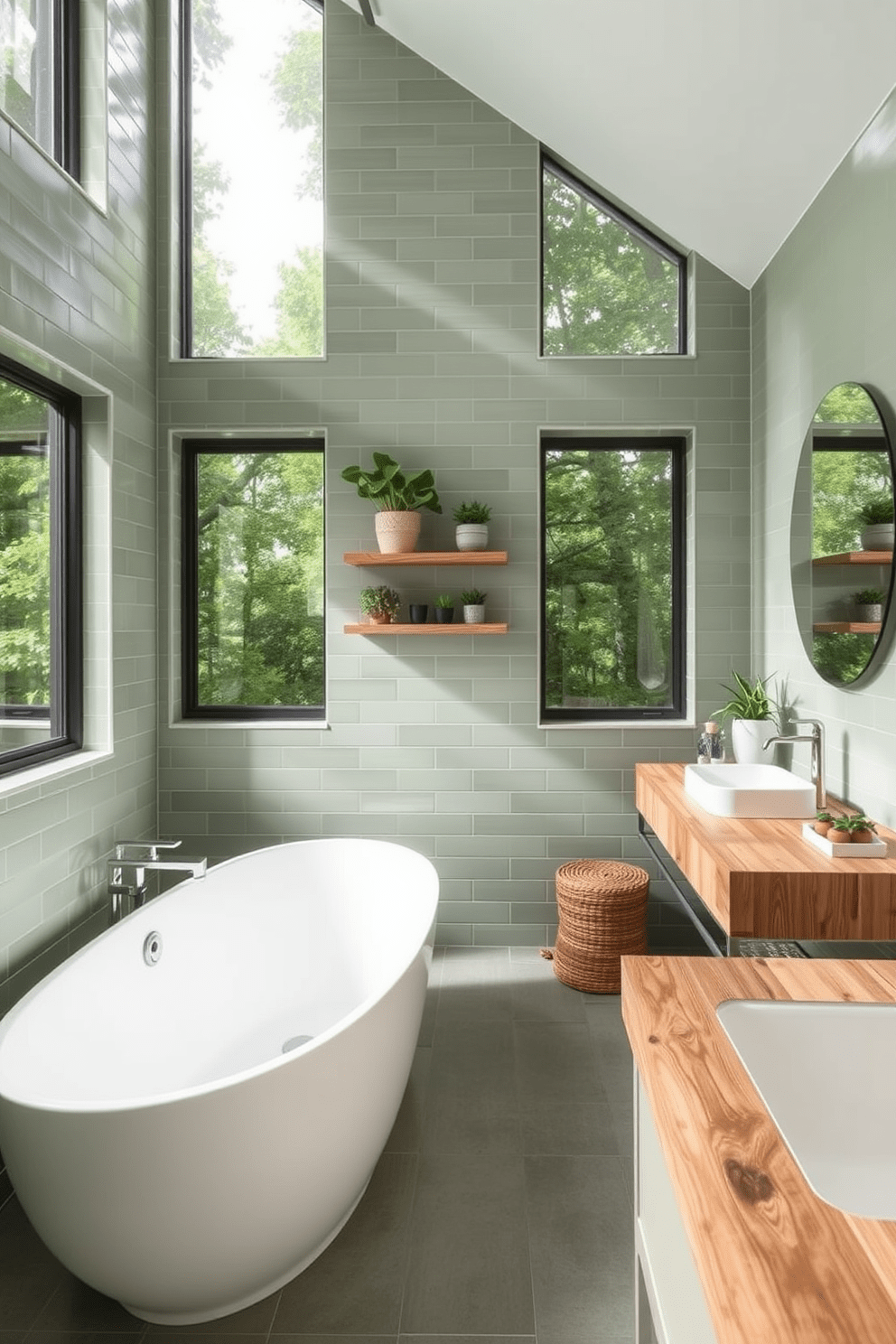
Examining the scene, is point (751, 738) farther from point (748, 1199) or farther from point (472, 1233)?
point (748, 1199)

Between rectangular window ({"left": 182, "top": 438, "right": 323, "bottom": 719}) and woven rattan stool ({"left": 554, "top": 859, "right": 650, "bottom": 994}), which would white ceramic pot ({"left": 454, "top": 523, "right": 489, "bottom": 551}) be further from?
woven rattan stool ({"left": 554, "top": 859, "right": 650, "bottom": 994})

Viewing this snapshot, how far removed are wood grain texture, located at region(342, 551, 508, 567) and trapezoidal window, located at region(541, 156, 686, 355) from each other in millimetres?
1034

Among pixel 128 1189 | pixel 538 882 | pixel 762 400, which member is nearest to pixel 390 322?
pixel 762 400

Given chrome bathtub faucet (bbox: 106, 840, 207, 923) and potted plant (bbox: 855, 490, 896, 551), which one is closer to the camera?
potted plant (bbox: 855, 490, 896, 551)

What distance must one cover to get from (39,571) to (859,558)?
2659 millimetres

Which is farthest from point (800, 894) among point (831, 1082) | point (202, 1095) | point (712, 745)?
point (202, 1095)

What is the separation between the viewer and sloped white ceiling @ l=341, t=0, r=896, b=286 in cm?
246

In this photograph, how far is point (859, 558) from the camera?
2.61m

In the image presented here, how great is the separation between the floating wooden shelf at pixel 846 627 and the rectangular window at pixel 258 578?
2150mm

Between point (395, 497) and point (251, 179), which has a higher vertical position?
point (251, 179)

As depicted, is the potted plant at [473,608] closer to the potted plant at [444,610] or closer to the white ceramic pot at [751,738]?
the potted plant at [444,610]

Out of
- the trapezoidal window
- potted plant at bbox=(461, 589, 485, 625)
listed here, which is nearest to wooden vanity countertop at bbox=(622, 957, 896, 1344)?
potted plant at bbox=(461, 589, 485, 625)

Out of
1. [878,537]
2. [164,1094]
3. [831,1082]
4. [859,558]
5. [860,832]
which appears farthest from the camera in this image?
[859,558]

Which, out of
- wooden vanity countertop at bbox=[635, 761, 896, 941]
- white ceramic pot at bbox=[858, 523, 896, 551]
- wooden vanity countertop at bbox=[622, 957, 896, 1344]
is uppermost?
white ceramic pot at bbox=[858, 523, 896, 551]
